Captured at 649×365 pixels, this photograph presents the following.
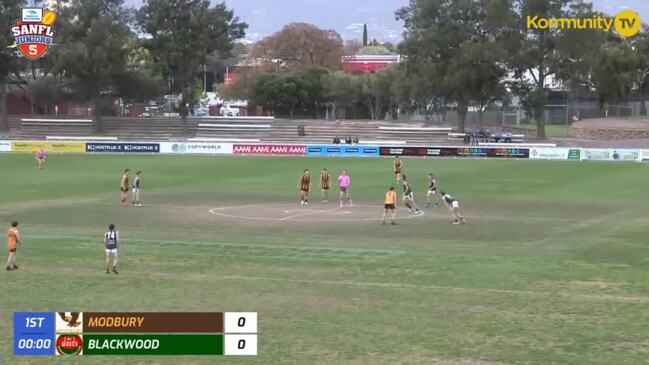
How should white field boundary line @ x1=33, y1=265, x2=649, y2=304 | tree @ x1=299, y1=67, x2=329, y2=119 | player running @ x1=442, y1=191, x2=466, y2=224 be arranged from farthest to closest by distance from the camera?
tree @ x1=299, y1=67, x2=329, y2=119 < player running @ x1=442, y1=191, x2=466, y2=224 < white field boundary line @ x1=33, y1=265, x2=649, y2=304

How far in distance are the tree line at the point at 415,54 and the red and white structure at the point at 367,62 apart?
72.3 feet

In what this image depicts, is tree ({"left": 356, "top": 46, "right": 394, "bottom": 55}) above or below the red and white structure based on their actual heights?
above

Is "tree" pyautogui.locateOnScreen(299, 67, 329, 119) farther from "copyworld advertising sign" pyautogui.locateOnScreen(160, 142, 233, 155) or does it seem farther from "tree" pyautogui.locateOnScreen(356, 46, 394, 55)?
"tree" pyautogui.locateOnScreen(356, 46, 394, 55)

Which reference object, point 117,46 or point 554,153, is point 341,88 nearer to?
point 117,46

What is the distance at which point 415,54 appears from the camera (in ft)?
318

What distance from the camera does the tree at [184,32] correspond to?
325 ft

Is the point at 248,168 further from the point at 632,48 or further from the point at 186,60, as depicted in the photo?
A: the point at 632,48

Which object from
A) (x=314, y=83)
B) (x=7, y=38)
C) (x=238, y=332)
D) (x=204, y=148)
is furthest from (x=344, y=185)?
(x=314, y=83)

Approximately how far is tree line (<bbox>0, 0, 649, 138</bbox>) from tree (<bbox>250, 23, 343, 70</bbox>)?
1902 cm

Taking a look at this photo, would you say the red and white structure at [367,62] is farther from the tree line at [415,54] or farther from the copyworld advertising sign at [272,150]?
the copyworld advertising sign at [272,150]

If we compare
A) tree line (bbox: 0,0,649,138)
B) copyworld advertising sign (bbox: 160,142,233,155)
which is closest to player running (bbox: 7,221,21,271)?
copyworld advertising sign (bbox: 160,142,233,155)

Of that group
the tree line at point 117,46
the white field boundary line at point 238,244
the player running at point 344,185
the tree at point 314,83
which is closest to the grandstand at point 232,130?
the tree line at point 117,46

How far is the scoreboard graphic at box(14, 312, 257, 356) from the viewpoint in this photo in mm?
12000

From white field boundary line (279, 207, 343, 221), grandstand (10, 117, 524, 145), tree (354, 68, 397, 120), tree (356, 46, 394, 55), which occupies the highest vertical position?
tree (356, 46, 394, 55)
